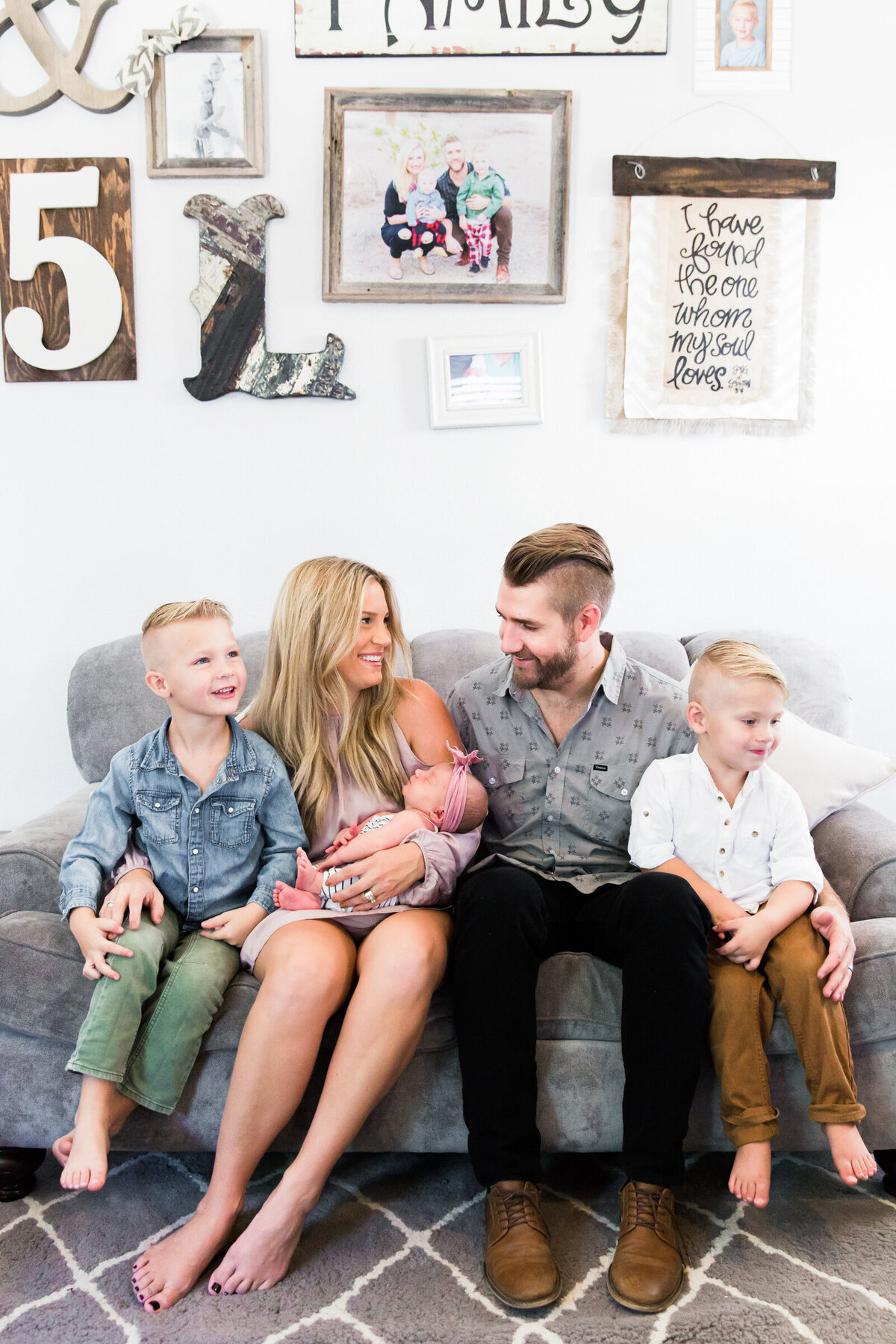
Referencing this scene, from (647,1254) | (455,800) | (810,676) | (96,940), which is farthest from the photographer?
(810,676)

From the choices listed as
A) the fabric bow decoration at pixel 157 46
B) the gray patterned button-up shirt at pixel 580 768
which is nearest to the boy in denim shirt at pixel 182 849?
the gray patterned button-up shirt at pixel 580 768

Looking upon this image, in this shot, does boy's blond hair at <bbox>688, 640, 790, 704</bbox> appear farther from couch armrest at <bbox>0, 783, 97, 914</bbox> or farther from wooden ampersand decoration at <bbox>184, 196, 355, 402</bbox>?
wooden ampersand decoration at <bbox>184, 196, 355, 402</bbox>

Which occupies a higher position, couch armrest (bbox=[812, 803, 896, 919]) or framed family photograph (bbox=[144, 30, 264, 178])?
framed family photograph (bbox=[144, 30, 264, 178])

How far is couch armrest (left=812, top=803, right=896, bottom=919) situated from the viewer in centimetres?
157

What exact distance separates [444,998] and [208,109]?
2012mm

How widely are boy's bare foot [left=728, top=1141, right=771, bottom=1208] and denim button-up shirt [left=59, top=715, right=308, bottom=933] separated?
769 millimetres

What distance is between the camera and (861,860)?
1614 mm

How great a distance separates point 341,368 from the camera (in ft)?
7.63

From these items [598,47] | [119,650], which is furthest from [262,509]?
[598,47]

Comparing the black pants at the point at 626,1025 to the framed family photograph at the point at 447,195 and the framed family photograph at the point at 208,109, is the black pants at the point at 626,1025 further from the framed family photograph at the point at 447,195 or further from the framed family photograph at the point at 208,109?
the framed family photograph at the point at 208,109

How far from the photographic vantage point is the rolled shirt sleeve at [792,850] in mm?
1485

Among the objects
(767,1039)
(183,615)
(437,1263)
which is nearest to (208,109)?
(183,615)

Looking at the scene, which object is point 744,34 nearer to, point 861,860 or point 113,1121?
point 861,860

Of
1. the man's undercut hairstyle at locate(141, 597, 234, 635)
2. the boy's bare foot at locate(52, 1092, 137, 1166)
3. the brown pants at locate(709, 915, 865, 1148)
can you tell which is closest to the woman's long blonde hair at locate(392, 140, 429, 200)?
the man's undercut hairstyle at locate(141, 597, 234, 635)
